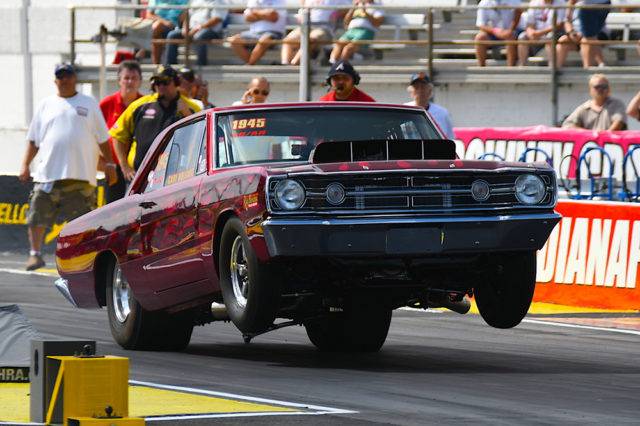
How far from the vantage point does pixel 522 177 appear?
1012 centimetres

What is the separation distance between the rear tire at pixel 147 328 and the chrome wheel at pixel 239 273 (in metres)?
1.29

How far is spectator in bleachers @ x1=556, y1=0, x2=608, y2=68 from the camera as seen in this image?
21938mm

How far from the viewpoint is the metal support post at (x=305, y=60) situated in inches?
933

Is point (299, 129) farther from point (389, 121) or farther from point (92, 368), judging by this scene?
point (92, 368)

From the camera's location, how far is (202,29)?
998 inches

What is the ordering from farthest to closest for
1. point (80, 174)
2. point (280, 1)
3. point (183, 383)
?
point (280, 1) < point (80, 174) < point (183, 383)

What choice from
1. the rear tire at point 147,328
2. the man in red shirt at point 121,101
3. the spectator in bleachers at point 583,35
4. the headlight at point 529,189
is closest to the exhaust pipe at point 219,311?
the rear tire at point 147,328

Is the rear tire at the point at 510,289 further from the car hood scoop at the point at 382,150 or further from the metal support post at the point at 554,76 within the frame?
the metal support post at the point at 554,76

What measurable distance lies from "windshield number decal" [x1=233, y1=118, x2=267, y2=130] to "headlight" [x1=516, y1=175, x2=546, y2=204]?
167 centimetres

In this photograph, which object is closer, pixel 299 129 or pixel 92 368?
pixel 92 368

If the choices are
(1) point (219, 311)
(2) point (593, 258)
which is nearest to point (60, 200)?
(2) point (593, 258)

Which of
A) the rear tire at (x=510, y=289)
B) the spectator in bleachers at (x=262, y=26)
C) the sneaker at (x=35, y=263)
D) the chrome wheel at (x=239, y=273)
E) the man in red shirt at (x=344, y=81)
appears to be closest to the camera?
the chrome wheel at (x=239, y=273)

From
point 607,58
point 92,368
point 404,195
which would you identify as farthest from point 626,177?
point 92,368

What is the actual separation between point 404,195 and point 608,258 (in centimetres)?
569
